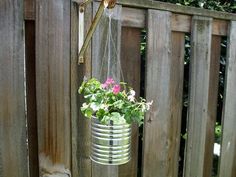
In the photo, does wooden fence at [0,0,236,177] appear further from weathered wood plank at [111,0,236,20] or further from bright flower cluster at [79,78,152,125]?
bright flower cluster at [79,78,152,125]

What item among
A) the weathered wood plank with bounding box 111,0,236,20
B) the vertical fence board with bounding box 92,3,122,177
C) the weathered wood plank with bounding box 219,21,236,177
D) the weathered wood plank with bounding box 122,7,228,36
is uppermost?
A: the weathered wood plank with bounding box 111,0,236,20

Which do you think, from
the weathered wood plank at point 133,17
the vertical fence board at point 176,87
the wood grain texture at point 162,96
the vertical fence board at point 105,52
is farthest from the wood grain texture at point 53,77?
the vertical fence board at point 176,87

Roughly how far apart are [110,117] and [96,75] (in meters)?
0.43

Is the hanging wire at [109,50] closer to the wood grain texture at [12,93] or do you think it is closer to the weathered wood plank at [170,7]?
the weathered wood plank at [170,7]

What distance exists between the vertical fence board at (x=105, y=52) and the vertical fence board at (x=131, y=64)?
65mm

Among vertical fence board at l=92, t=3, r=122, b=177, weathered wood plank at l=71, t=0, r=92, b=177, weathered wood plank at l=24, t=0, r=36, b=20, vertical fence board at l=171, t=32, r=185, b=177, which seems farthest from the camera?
vertical fence board at l=171, t=32, r=185, b=177

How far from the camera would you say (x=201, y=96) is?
2.34 metres

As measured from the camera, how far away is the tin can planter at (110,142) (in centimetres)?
145

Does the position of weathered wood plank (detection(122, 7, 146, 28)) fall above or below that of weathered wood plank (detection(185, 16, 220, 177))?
above

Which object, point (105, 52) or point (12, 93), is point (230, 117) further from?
point (12, 93)

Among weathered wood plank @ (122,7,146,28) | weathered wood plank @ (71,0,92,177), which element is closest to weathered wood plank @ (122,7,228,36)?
weathered wood plank @ (122,7,146,28)

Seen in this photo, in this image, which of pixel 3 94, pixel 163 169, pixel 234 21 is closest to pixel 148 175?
pixel 163 169

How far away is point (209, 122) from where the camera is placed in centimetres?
249

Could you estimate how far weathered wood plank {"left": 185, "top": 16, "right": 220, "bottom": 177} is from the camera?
227 cm
